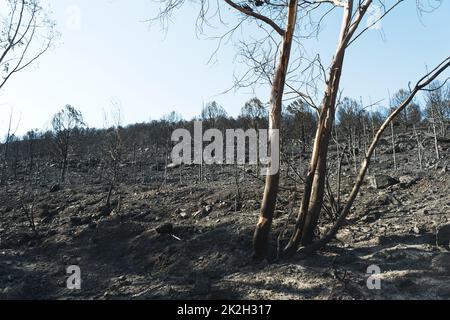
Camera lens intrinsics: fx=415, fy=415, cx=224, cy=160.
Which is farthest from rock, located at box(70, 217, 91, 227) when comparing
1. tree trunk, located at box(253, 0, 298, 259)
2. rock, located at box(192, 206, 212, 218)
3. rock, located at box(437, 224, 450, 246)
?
rock, located at box(437, 224, 450, 246)

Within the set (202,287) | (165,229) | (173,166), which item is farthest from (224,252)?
(173,166)

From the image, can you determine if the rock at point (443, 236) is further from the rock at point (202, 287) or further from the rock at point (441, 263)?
the rock at point (202, 287)

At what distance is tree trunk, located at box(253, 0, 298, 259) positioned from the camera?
15.3ft

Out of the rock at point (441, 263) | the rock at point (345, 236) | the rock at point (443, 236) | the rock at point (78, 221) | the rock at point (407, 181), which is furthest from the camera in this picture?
the rock at point (78, 221)

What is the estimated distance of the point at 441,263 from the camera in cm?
408

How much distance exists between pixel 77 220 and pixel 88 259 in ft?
7.34

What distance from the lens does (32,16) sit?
791cm

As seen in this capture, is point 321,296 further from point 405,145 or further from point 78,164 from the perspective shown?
point 78,164

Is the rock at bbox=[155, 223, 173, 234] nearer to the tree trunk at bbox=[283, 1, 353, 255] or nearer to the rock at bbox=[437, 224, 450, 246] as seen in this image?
the tree trunk at bbox=[283, 1, 353, 255]

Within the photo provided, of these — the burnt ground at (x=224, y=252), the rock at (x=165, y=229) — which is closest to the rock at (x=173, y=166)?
the burnt ground at (x=224, y=252)

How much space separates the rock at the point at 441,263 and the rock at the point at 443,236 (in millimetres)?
283

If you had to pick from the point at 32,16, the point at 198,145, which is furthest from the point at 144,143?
the point at 32,16

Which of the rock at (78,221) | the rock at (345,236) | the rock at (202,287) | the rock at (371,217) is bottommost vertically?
the rock at (202,287)

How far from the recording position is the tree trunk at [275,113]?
4656mm
